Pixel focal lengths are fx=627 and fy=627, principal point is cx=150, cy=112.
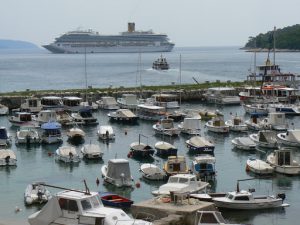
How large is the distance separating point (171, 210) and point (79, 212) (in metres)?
4.19

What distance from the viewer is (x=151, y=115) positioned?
Result: 59.8 metres

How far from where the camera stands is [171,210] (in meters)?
23.8

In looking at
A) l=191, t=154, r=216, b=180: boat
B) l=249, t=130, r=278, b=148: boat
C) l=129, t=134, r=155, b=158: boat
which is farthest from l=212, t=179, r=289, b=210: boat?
l=249, t=130, r=278, b=148: boat

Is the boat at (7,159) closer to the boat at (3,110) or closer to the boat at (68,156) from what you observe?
the boat at (68,156)

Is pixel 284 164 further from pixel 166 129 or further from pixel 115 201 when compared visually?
pixel 166 129

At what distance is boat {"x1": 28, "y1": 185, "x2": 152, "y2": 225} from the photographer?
20.7m

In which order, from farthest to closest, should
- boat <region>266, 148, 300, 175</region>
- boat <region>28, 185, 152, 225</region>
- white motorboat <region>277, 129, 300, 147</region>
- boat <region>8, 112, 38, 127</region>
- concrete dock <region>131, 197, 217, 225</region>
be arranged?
boat <region>8, 112, 38, 127</region> < white motorboat <region>277, 129, 300, 147</region> < boat <region>266, 148, 300, 175</region> < concrete dock <region>131, 197, 217, 225</region> < boat <region>28, 185, 152, 225</region>

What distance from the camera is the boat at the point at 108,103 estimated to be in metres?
67.6

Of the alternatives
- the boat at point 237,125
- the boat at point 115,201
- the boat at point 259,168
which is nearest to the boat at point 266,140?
the boat at point 237,125

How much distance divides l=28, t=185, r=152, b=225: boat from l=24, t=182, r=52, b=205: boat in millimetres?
7215

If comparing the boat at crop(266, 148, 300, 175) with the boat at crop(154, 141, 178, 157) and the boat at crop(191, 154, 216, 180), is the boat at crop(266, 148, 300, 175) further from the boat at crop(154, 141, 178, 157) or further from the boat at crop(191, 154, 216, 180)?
the boat at crop(154, 141, 178, 157)

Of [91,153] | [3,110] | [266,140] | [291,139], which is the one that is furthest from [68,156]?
[3,110]

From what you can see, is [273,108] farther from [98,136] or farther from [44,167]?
[44,167]

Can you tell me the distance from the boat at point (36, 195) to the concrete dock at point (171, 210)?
6231 millimetres
